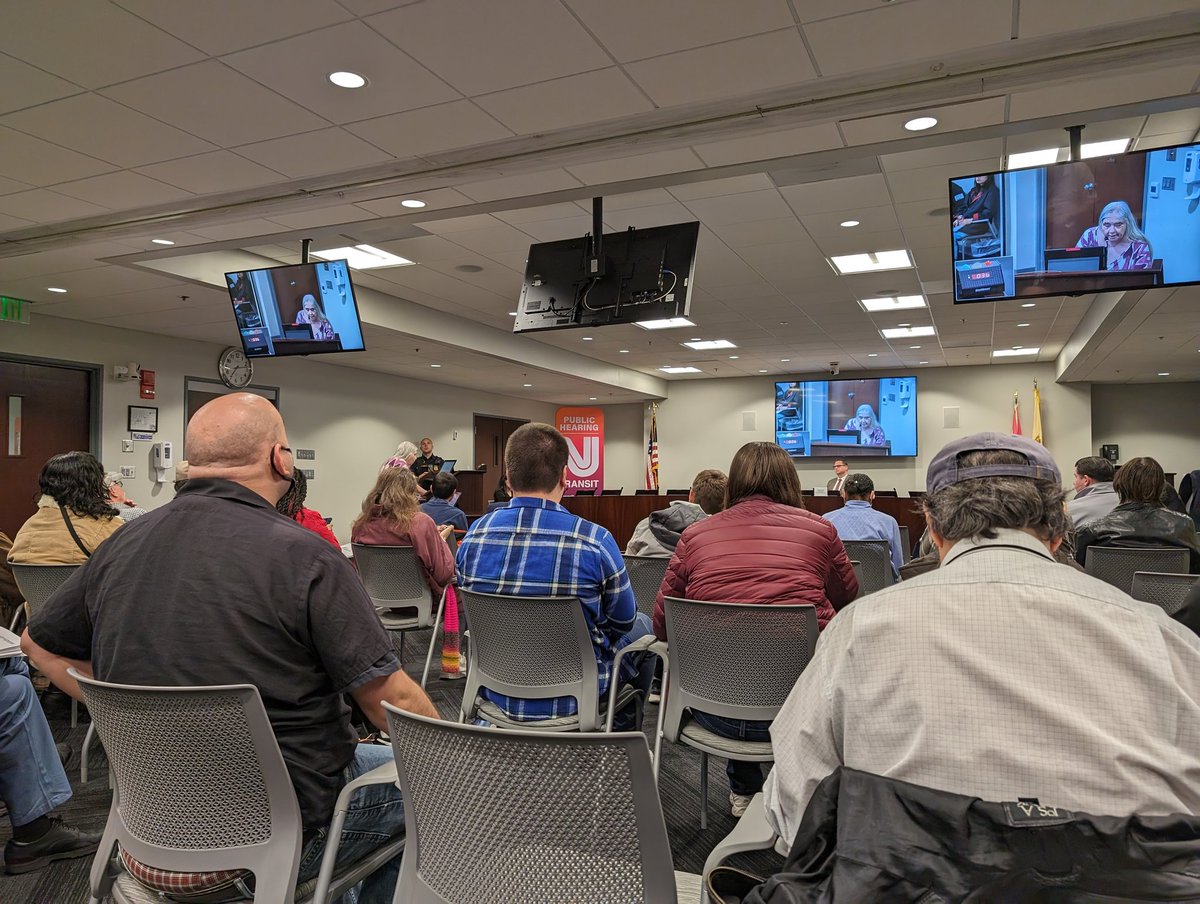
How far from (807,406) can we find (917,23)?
1135 cm

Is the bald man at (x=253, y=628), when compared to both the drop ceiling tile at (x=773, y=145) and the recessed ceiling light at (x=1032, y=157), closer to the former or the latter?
the drop ceiling tile at (x=773, y=145)

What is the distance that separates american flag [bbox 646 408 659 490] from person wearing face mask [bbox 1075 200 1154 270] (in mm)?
11264

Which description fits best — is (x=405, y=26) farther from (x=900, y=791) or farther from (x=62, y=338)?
(x=62, y=338)

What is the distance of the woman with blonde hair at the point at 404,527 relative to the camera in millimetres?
4441

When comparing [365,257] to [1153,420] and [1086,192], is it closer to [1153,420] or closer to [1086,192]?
[1086,192]

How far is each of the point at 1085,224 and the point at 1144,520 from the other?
149 centimetres

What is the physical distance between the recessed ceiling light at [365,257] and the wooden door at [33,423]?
Answer: 3.44 metres

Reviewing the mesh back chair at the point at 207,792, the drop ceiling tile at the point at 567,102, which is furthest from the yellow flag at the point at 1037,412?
the mesh back chair at the point at 207,792

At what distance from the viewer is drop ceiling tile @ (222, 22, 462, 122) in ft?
10.4

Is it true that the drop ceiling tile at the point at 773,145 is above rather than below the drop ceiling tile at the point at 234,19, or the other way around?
below

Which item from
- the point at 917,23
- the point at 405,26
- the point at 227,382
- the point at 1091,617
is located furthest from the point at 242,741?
the point at 227,382

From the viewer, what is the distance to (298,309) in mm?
5953

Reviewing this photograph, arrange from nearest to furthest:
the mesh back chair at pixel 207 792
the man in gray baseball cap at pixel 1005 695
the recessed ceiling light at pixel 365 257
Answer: the man in gray baseball cap at pixel 1005 695 < the mesh back chair at pixel 207 792 < the recessed ceiling light at pixel 365 257

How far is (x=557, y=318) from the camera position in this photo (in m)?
5.05
